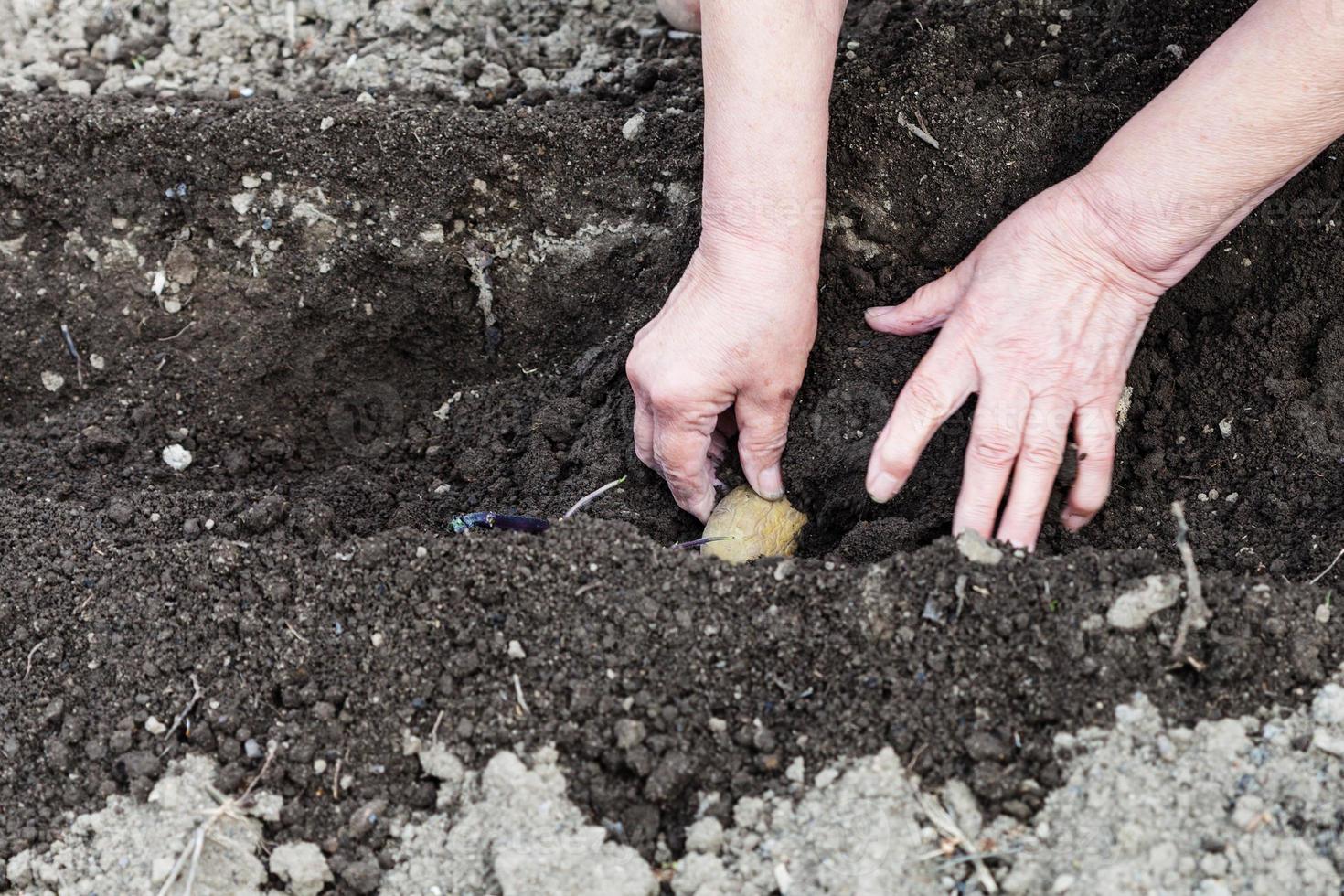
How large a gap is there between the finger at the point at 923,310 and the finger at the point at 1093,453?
1.25 feet

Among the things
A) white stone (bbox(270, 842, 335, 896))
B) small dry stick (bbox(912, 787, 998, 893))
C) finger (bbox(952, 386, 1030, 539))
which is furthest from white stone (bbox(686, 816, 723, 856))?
finger (bbox(952, 386, 1030, 539))

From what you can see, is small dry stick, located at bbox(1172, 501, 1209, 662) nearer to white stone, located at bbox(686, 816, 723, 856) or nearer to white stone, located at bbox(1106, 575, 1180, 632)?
white stone, located at bbox(1106, 575, 1180, 632)

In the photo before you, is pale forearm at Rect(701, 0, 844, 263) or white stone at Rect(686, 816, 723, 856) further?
pale forearm at Rect(701, 0, 844, 263)

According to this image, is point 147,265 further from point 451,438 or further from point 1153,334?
point 1153,334

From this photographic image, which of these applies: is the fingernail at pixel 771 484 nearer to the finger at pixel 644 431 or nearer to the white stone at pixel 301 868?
the finger at pixel 644 431

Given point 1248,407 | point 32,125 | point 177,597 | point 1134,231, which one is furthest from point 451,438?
point 1248,407

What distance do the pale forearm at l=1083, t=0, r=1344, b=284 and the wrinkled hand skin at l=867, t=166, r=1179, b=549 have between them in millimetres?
55

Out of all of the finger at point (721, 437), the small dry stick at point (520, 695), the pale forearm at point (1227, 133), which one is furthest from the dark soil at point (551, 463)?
the pale forearm at point (1227, 133)

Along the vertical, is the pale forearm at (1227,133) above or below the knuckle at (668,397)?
above

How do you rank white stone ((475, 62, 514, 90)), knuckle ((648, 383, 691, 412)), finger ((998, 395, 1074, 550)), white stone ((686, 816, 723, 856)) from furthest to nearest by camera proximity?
white stone ((475, 62, 514, 90)), knuckle ((648, 383, 691, 412)), finger ((998, 395, 1074, 550)), white stone ((686, 816, 723, 856))

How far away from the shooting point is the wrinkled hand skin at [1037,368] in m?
2.14

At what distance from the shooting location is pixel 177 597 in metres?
2.16

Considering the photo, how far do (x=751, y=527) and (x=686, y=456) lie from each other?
217 millimetres

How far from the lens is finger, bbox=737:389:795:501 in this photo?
2355 mm
